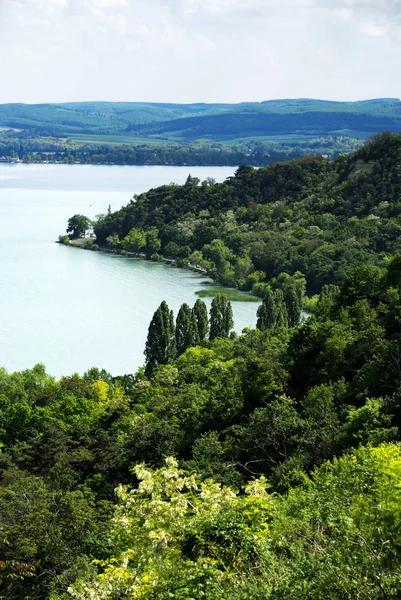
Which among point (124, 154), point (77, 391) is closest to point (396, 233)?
point (77, 391)

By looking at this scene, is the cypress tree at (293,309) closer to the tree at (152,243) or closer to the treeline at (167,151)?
the tree at (152,243)

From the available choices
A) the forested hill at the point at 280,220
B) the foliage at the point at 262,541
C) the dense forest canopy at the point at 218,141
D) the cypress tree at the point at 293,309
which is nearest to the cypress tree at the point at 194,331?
the cypress tree at the point at 293,309

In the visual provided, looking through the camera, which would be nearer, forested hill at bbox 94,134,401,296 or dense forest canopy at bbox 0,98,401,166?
forested hill at bbox 94,134,401,296

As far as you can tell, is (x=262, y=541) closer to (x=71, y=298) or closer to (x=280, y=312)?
(x=280, y=312)

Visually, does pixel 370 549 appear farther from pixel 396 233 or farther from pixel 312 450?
pixel 396 233

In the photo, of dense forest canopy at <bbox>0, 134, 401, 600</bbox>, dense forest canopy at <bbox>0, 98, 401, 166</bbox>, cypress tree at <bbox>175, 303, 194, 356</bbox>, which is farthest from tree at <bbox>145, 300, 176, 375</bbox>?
dense forest canopy at <bbox>0, 98, 401, 166</bbox>

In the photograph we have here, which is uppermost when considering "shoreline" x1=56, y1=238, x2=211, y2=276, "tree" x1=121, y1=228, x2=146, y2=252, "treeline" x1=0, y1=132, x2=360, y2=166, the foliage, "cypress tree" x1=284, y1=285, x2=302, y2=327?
the foliage

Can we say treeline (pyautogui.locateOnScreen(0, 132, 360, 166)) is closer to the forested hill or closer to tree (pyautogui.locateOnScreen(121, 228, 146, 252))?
the forested hill
